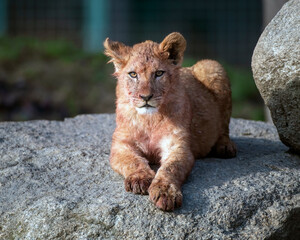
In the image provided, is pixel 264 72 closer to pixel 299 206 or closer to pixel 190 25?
pixel 299 206

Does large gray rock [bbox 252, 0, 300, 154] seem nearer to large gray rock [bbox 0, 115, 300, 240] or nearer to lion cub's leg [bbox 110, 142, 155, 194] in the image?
large gray rock [bbox 0, 115, 300, 240]

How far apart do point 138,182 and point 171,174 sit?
0.88 ft

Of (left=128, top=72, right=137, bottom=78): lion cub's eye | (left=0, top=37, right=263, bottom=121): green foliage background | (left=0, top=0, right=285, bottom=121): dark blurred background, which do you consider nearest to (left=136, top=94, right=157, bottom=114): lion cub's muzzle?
(left=128, top=72, right=137, bottom=78): lion cub's eye

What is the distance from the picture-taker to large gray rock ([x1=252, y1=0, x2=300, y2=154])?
4.70 metres

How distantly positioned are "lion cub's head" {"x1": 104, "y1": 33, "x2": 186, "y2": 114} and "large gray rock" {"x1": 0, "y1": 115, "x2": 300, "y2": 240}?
70cm

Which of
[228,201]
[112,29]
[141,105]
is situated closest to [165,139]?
[141,105]

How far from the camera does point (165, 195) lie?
4.05m

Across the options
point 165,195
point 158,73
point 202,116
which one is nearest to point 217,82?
point 202,116

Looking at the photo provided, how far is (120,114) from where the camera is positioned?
5023 millimetres

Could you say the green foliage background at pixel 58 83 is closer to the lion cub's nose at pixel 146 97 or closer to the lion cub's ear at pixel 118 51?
the lion cub's ear at pixel 118 51

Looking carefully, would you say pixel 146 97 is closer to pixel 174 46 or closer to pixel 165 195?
pixel 174 46

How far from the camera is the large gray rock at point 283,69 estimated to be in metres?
4.70

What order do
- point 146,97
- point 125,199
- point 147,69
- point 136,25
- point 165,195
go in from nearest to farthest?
point 165,195
point 125,199
point 146,97
point 147,69
point 136,25

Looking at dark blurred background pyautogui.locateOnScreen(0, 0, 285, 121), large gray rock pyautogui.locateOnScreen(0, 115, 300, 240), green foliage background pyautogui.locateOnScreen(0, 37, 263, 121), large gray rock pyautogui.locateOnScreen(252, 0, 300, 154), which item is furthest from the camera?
dark blurred background pyautogui.locateOnScreen(0, 0, 285, 121)
